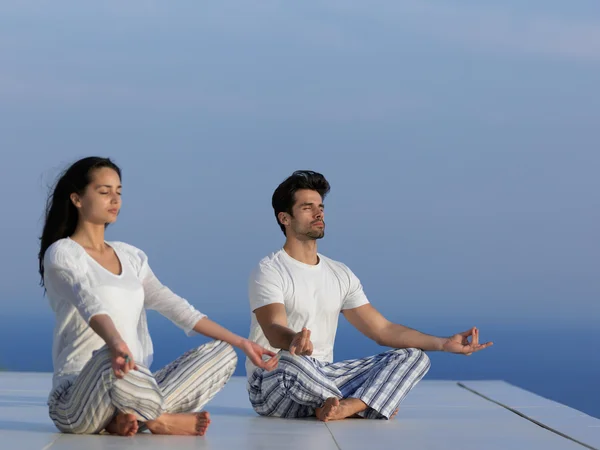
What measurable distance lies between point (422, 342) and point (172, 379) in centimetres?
133

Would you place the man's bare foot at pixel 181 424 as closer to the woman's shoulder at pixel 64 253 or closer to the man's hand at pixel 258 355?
the man's hand at pixel 258 355

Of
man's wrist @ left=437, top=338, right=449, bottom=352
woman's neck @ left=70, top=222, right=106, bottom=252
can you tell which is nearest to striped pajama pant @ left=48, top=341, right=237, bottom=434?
woman's neck @ left=70, top=222, right=106, bottom=252

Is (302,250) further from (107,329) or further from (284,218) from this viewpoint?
(107,329)

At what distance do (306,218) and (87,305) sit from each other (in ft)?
4.77

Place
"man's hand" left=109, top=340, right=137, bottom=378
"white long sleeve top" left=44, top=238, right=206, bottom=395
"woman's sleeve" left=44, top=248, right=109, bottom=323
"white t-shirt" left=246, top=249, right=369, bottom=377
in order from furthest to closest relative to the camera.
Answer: "white t-shirt" left=246, top=249, right=369, bottom=377 → "white long sleeve top" left=44, top=238, right=206, bottom=395 → "woman's sleeve" left=44, top=248, right=109, bottom=323 → "man's hand" left=109, top=340, right=137, bottom=378

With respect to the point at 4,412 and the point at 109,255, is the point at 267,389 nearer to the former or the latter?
the point at 109,255

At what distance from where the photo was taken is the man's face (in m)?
4.86

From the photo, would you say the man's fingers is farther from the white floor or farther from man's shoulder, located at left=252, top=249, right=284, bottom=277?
man's shoulder, located at left=252, top=249, right=284, bottom=277

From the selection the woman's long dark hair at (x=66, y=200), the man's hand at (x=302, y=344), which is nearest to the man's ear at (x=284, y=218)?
the man's hand at (x=302, y=344)

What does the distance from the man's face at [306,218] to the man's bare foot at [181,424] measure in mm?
1187

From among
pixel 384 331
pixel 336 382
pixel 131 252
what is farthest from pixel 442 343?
pixel 131 252

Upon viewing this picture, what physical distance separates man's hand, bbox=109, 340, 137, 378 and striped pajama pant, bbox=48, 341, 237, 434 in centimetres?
9

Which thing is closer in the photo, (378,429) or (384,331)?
(378,429)

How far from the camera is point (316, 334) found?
4.80m
